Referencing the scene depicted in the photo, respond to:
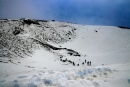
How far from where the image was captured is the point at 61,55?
18562 millimetres

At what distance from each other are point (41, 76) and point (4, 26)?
63.9ft

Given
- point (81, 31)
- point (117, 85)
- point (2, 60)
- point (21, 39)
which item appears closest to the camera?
point (117, 85)

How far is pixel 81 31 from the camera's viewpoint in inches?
1284

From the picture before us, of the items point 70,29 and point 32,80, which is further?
point 70,29

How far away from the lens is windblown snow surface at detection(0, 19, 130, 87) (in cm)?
583

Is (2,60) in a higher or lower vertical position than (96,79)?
higher

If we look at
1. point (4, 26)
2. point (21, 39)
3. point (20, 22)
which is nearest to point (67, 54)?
point (21, 39)

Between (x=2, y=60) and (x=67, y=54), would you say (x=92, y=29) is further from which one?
(x=2, y=60)

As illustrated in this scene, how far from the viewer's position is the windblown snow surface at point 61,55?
19.1ft

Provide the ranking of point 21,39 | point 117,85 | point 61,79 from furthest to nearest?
point 21,39 → point 61,79 → point 117,85

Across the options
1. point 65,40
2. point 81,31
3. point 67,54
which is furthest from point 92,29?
point 67,54

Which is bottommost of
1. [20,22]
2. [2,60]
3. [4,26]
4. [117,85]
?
[117,85]

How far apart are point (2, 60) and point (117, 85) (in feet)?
31.0

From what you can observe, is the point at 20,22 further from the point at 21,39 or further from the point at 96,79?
the point at 96,79
